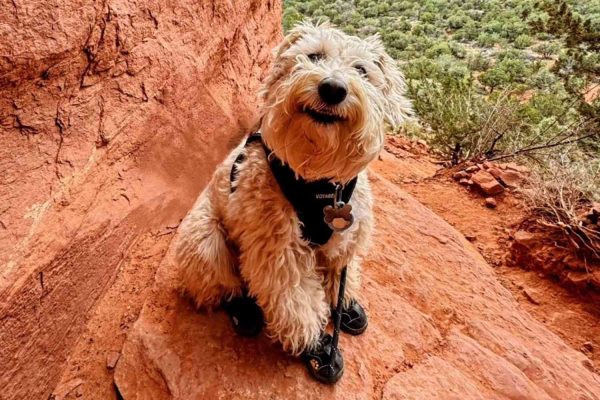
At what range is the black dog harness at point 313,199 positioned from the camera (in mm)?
2242

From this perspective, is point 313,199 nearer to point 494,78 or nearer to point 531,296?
point 531,296

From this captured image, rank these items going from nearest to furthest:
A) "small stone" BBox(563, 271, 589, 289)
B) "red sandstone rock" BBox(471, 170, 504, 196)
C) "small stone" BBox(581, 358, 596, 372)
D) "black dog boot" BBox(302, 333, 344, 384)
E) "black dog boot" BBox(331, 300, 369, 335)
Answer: "black dog boot" BBox(302, 333, 344, 384) → "black dog boot" BBox(331, 300, 369, 335) → "small stone" BBox(581, 358, 596, 372) → "small stone" BBox(563, 271, 589, 289) → "red sandstone rock" BBox(471, 170, 504, 196)

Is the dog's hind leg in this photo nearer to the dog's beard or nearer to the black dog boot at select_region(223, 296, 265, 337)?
the black dog boot at select_region(223, 296, 265, 337)

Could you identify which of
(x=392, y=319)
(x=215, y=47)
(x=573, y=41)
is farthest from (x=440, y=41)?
(x=392, y=319)

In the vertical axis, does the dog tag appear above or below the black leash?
above

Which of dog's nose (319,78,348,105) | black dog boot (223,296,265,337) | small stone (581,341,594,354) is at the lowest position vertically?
small stone (581,341,594,354)

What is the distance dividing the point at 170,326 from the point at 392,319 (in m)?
1.57

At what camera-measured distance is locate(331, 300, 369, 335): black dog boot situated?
2844 millimetres

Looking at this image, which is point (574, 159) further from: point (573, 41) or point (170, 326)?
point (170, 326)

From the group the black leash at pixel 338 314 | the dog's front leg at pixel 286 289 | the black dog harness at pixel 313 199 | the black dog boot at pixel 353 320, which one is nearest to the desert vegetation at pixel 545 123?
the black dog harness at pixel 313 199

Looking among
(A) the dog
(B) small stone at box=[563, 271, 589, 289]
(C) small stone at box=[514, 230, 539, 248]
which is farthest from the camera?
(C) small stone at box=[514, 230, 539, 248]

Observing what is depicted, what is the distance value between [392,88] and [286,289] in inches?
50.7

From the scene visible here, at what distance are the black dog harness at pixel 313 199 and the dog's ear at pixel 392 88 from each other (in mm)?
470

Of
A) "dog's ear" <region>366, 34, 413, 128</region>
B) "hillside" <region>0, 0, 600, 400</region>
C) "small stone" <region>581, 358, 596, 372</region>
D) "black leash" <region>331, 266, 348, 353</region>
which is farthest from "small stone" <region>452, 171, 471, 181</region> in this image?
"dog's ear" <region>366, 34, 413, 128</region>
